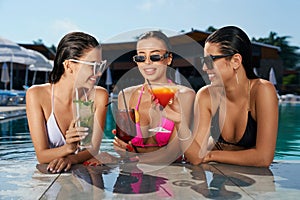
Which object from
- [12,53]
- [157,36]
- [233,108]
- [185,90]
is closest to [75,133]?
[185,90]

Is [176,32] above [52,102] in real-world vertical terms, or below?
above

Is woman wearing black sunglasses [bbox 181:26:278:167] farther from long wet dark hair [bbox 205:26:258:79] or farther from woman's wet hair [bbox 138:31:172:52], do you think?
woman's wet hair [bbox 138:31:172:52]

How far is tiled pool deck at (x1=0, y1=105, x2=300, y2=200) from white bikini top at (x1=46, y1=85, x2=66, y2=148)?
219 millimetres

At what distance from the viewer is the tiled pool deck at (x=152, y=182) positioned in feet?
7.07

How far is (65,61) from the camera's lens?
281 cm

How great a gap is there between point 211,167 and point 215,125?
14.2 inches

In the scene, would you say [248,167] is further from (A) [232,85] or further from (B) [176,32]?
(B) [176,32]

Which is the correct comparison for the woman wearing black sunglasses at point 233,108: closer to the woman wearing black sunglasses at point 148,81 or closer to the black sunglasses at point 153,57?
the woman wearing black sunglasses at point 148,81

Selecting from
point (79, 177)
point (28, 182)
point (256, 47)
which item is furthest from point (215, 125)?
point (256, 47)

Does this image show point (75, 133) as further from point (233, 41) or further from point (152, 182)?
point (233, 41)

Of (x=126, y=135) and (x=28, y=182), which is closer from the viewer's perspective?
(x=28, y=182)

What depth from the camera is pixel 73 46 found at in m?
2.76

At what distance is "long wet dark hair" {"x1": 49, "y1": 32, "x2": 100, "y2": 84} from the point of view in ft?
9.00

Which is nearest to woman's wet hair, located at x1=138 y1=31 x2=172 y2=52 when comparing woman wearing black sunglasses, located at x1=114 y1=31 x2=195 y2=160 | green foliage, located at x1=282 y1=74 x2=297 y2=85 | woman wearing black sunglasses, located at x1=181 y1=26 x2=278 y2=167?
woman wearing black sunglasses, located at x1=114 y1=31 x2=195 y2=160
